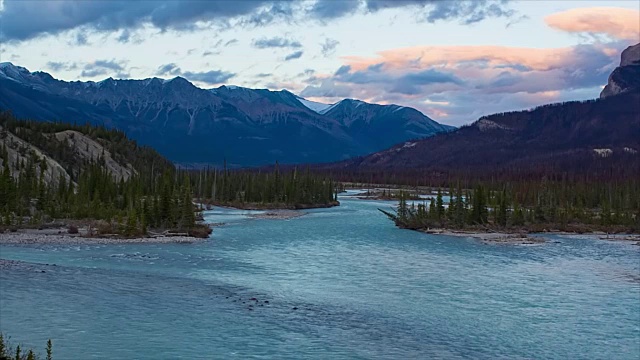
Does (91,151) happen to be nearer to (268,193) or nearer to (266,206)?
(268,193)

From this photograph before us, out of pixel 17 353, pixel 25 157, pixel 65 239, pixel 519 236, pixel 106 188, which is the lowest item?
pixel 519 236

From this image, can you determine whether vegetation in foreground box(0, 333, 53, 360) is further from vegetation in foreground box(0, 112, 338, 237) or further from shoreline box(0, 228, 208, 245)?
vegetation in foreground box(0, 112, 338, 237)

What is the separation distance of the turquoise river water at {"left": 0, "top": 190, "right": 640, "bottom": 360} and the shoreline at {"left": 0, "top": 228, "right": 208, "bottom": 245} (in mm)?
3101

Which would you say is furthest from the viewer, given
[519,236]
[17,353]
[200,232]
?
[519,236]

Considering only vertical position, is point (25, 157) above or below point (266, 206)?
above

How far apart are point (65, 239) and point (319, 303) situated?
3523 cm

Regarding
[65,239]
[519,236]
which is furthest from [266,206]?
[65,239]

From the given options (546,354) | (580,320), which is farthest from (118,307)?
(580,320)

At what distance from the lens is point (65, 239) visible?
63.9m

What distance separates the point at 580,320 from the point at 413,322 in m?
8.70

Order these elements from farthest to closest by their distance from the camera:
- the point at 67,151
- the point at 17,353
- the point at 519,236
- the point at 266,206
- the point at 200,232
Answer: the point at 67,151, the point at 266,206, the point at 519,236, the point at 200,232, the point at 17,353

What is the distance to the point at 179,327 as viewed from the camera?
103ft

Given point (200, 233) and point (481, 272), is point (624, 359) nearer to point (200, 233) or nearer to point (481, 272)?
point (481, 272)

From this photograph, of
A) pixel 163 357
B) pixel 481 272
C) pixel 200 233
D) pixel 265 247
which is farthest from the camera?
pixel 200 233
